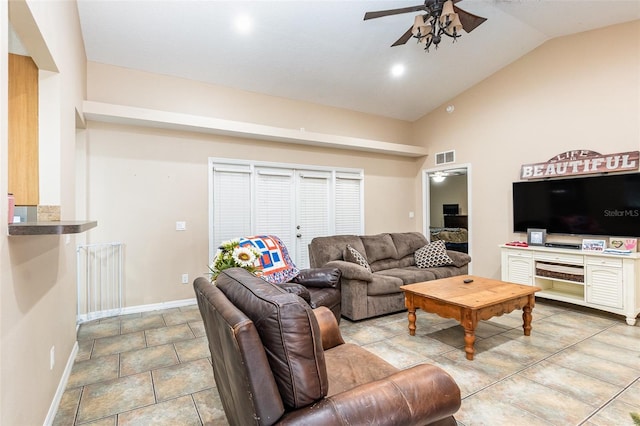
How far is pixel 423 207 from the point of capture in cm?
649

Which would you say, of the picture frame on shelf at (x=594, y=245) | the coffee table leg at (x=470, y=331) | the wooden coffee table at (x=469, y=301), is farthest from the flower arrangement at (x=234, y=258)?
the picture frame on shelf at (x=594, y=245)

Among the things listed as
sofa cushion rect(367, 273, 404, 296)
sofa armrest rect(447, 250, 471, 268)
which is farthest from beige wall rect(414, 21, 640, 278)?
sofa cushion rect(367, 273, 404, 296)

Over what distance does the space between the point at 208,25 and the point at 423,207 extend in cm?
490

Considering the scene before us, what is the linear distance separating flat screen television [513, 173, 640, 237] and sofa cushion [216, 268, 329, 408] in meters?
4.48

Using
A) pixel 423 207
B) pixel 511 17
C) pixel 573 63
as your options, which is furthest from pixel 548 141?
pixel 423 207

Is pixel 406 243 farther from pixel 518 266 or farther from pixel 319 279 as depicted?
pixel 319 279

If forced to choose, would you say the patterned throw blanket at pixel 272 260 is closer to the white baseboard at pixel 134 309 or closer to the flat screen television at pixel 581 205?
the white baseboard at pixel 134 309

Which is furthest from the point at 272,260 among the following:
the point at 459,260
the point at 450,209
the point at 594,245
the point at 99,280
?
the point at 450,209

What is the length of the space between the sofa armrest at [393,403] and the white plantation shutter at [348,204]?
14.6 feet

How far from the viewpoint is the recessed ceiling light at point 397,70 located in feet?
15.3

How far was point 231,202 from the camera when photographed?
4.75 metres

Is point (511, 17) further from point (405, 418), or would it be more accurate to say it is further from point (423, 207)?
point (405, 418)

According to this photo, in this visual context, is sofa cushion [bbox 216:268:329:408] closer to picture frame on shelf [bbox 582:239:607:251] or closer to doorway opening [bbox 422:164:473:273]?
picture frame on shelf [bbox 582:239:607:251]

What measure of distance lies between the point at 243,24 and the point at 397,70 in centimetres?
236
